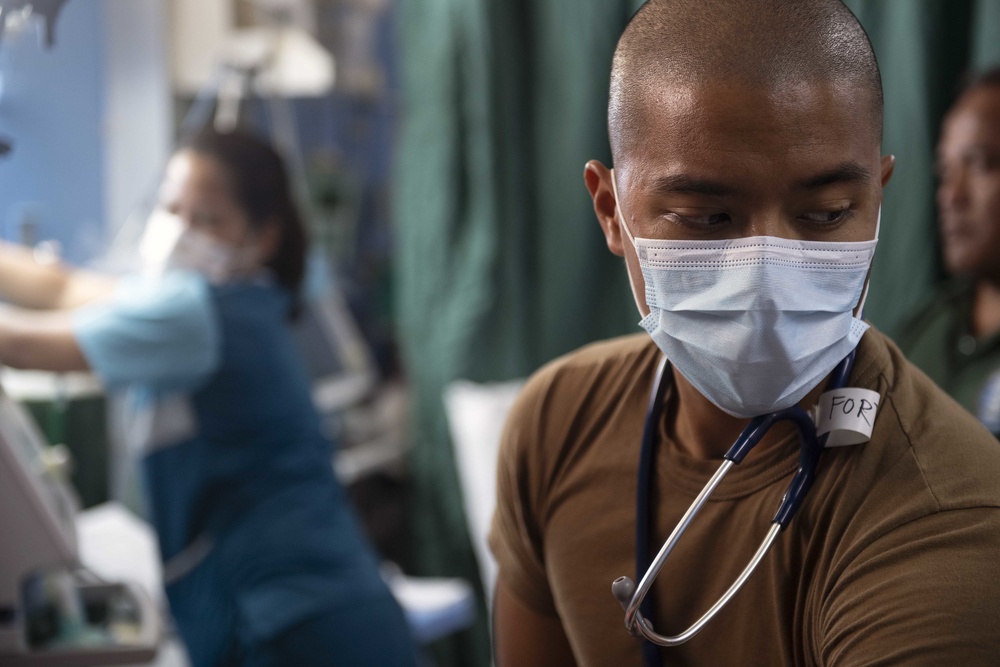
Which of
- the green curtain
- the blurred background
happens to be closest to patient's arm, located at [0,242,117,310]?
the blurred background

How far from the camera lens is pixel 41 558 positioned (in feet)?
3.85

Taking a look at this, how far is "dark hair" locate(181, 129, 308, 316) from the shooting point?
6.11 feet

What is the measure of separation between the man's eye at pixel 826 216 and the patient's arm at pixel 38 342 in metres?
1.17

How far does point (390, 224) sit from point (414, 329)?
660 millimetres

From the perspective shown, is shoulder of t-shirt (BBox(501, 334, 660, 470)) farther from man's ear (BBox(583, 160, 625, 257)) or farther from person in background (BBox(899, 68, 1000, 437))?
person in background (BBox(899, 68, 1000, 437))

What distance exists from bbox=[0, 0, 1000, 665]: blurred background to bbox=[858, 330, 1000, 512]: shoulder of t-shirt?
126 centimetres

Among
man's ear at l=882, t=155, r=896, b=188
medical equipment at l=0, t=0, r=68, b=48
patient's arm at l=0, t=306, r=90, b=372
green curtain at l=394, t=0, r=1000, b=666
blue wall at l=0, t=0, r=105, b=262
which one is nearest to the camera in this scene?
man's ear at l=882, t=155, r=896, b=188

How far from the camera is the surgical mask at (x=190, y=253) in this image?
176cm

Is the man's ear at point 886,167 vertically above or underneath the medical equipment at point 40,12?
underneath

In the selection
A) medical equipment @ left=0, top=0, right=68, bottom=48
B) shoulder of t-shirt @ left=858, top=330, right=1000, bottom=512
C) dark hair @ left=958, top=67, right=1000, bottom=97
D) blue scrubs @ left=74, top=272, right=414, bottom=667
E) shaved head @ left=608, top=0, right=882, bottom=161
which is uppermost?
medical equipment @ left=0, top=0, right=68, bottom=48

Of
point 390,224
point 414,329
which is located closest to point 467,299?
point 414,329

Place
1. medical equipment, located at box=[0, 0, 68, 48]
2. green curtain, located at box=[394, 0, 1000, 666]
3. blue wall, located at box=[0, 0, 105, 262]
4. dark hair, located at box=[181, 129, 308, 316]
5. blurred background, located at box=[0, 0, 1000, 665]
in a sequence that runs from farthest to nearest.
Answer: green curtain, located at box=[394, 0, 1000, 666]
blurred background, located at box=[0, 0, 1000, 665]
dark hair, located at box=[181, 129, 308, 316]
blue wall, located at box=[0, 0, 105, 262]
medical equipment, located at box=[0, 0, 68, 48]

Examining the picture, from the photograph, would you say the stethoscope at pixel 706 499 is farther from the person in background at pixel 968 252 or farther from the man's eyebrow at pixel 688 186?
the person in background at pixel 968 252

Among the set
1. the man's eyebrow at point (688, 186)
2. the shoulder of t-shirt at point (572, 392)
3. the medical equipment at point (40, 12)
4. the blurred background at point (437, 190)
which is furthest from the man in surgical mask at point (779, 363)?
the blurred background at point (437, 190)
